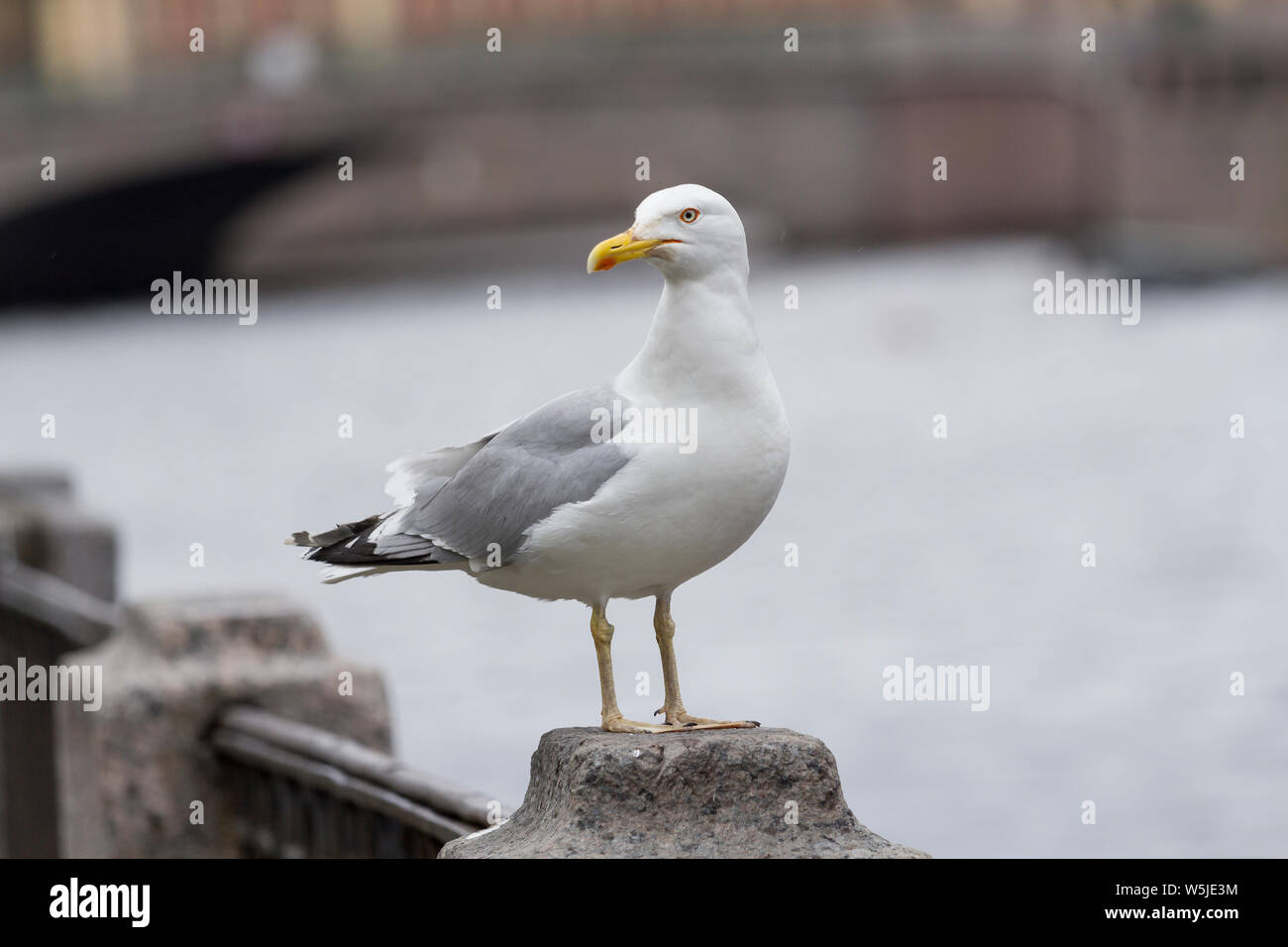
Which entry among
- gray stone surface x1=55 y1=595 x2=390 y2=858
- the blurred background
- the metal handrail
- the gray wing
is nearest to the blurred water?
the blurred background

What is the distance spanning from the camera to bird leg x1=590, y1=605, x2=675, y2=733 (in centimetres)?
348

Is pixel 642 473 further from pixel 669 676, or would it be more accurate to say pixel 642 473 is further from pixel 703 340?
pixel 669 676

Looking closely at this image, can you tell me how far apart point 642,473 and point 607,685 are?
429 millimetres

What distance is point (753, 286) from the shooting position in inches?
2076

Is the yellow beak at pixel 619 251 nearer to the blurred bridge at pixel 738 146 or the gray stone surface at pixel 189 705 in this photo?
the gray stone surface at pixel 189 705

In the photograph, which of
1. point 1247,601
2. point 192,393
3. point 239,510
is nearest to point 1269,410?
point 1247,601

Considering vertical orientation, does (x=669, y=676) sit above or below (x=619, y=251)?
below

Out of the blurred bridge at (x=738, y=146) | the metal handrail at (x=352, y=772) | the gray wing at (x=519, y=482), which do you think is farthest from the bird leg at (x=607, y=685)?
the blurred bridge at (x=738, y=146)

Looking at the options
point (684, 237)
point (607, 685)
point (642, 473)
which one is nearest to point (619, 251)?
point (684, 237)

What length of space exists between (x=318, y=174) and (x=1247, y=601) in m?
33.8

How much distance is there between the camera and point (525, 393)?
36.8 metres

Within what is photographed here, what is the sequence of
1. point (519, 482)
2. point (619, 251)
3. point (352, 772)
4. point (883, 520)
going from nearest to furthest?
point (619, 251)
point (519, 482)
point (352, 772)
point (883, 520)

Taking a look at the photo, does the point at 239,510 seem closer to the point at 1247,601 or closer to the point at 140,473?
the point at 140,473

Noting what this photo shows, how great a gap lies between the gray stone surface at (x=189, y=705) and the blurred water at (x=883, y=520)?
431mm
